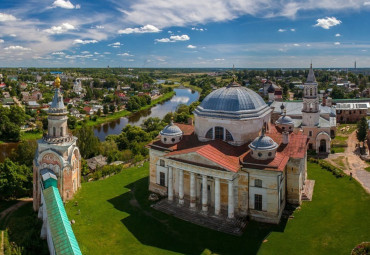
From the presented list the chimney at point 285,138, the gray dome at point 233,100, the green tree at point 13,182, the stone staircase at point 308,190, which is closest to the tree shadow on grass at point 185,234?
the stone staircase at point 308,190

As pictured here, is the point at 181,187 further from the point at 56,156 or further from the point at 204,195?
the point at 56,156

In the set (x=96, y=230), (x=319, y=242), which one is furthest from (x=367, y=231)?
(x=96, y=230)

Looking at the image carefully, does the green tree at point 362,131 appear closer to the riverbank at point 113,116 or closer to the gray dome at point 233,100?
the gray dome at point 233,100

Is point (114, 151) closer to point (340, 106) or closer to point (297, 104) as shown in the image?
point (297, 104)

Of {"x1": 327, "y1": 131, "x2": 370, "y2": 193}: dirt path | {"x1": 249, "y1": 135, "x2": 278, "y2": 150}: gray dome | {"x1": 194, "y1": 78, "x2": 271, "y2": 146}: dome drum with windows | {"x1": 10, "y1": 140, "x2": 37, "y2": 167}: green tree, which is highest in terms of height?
{"x1": 194, "y1": 78, "x2": 271, "y2": 146}: dome drum with windows

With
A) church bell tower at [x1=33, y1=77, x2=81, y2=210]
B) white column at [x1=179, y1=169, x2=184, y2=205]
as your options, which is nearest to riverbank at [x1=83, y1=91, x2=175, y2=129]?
church bell tower at [x1=33, y1=77, x2=81, y2=210]

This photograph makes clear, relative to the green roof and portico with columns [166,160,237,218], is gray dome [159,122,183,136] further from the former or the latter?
the green roof

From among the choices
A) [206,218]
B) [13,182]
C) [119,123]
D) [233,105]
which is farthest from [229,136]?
[119,123]
